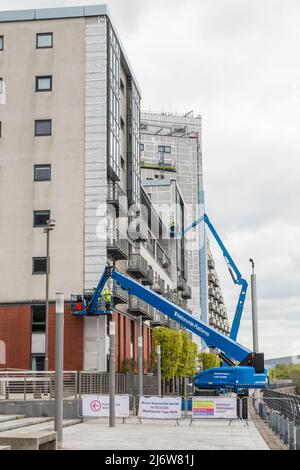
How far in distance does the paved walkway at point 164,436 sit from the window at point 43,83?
26407 mm

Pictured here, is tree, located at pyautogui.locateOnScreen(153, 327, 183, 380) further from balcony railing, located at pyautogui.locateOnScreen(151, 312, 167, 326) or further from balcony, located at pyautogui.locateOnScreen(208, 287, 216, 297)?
balcony, located at pyautogui.locateOnScreen(208, 287, 216, 297)

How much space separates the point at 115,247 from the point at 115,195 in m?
5.23

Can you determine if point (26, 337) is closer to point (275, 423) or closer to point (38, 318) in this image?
point (38, 318)

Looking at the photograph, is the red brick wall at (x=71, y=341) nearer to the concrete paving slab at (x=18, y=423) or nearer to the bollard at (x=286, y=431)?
the concrete paving slab at (x=18, y=423)

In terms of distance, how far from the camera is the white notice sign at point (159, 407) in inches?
A: 1054

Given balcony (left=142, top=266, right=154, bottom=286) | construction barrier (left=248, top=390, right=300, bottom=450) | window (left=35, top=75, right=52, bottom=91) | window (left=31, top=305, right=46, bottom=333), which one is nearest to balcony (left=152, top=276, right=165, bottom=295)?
balcony (left=142, top=266, right=154, bottom=286)

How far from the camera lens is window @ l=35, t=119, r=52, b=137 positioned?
4728 centimetres

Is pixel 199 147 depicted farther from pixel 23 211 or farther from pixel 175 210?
pixel 23 211

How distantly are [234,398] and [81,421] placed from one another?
5.86 meters

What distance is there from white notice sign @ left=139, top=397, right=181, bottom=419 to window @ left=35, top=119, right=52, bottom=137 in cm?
2465

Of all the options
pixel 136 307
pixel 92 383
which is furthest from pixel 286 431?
pixel 136 307

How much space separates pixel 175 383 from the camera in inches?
3041

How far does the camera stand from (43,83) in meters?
47.8

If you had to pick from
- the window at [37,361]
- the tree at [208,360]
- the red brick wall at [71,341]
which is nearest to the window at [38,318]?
the red brick wall at [71,341]
